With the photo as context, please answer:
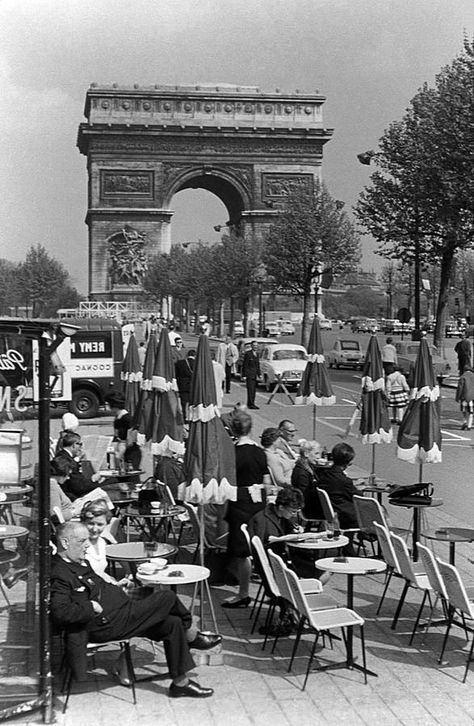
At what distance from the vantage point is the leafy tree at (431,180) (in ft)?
113

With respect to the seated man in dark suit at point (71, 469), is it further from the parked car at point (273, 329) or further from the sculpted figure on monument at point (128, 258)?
the sculpted figure on monument at point (128, 258)

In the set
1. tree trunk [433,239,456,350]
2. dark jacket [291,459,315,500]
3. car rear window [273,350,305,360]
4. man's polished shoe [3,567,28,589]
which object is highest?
tree trunk [433,239,456,350]

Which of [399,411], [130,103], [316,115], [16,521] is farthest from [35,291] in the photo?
[16,521]

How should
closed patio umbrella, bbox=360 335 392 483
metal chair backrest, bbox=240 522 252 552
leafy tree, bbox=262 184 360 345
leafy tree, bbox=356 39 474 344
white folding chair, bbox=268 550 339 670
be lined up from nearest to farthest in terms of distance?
white folding chair, bbox=268 550 339 670 → metal chair backrest, bbox=240 522 252 552 → closed patio umbrella, bbox=360 335 392 483 → leafy tree, bbox=356 39 474 344 → leafy tree, bbox=262 184 360 345

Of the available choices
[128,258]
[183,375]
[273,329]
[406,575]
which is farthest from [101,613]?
[128,258]

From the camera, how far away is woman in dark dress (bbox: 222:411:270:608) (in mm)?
9562

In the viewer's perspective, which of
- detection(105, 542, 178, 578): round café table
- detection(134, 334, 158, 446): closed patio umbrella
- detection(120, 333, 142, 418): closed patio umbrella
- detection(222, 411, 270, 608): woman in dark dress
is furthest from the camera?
detection(120, 333, 142, 418): closed patio umbrella

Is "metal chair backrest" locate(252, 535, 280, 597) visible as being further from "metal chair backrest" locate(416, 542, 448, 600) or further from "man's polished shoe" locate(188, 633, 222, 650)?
"metal chair backrest" locate(416, 542, 448, 600)

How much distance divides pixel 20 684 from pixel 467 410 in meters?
18.9

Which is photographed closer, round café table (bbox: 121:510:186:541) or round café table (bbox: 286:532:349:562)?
round café table (bbox: 286:532:349:562)

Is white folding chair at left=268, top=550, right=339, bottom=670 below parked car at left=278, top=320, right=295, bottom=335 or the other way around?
below

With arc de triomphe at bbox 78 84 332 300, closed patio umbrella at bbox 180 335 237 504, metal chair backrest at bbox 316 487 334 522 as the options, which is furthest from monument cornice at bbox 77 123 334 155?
closed patio umbrella at bbox 180 335 237 504

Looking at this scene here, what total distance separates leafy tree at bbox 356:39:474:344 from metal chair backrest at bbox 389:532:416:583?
87.4 ft

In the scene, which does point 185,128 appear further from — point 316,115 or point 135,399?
point 135,399
